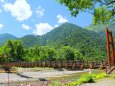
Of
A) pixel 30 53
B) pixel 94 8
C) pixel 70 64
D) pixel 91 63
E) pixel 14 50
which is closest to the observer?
pixel 94 8

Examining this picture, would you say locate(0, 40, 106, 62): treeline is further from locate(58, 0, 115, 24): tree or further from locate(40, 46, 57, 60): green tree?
locate(58, 0, 115, 24): tree

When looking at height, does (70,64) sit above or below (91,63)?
→ above

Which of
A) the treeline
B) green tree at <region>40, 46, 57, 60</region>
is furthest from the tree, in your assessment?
green tree at <region>40, 46, 57, 60</region>

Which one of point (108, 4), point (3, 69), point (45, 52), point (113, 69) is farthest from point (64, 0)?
point (45, 52)

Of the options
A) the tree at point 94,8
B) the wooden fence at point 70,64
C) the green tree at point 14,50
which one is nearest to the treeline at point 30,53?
the green tree at point 14,50

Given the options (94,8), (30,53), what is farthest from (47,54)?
(94,8)

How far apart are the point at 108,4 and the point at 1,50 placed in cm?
12625

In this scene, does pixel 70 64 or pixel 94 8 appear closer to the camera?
pixel 94 8

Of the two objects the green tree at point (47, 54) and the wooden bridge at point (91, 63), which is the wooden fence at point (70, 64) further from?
the green tree at point (47, 54)

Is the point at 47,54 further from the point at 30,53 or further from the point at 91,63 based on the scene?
the point at 91,63

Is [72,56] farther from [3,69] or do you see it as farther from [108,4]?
[108,4]

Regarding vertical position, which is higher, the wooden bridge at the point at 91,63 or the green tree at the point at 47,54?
the green tree at the point at 47,54

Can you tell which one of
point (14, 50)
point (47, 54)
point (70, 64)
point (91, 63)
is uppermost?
point (14, 50)

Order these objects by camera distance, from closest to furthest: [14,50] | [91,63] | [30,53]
Result: [91,63]
[14,50]
[30,53]
